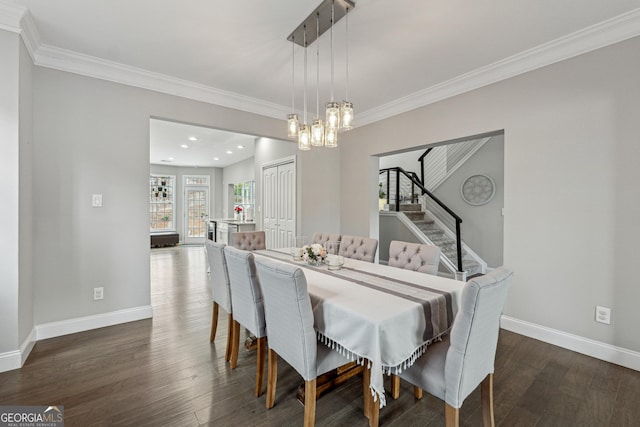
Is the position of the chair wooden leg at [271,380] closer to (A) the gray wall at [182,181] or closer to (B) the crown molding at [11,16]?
(B) the crown molding at [11,16]

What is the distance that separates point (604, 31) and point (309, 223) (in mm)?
3810

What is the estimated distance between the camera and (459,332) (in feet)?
4.16

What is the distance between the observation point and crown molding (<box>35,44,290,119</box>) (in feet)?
8.77

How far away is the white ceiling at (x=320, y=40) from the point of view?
2.10 meters

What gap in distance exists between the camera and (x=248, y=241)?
3428mm

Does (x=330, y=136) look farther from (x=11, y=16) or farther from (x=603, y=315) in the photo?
(x=603, y=315)

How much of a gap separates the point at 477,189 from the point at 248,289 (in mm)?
5278

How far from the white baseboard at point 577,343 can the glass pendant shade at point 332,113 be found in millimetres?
2671

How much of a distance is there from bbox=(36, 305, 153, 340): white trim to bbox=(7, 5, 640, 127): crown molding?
8.17 feet

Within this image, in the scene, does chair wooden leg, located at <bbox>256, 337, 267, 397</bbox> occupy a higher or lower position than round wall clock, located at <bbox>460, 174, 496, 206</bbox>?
lower

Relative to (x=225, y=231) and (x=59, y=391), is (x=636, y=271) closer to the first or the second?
(x=59, y=391)

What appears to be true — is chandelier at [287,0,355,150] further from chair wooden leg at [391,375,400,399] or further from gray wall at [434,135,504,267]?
gray wall at [434,135,504,267]

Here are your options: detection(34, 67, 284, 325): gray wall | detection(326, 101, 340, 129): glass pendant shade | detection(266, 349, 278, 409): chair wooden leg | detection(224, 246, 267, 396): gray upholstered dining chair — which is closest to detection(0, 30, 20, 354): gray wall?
detection(34, 67, 284, 325): gray wall

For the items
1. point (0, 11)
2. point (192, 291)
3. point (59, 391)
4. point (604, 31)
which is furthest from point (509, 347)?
point (0, 11)
